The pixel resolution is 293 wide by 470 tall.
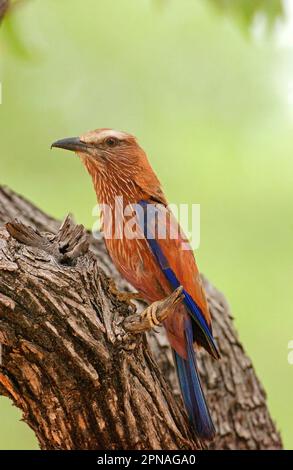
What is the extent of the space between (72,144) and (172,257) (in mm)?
787

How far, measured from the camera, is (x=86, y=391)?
360 centimetres

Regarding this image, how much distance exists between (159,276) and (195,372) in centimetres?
56

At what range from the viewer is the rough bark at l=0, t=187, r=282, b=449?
3.41 metres

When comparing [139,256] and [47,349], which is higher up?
[139,256]

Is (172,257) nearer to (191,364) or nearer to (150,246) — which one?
(150,246)

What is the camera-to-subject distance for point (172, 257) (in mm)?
3938

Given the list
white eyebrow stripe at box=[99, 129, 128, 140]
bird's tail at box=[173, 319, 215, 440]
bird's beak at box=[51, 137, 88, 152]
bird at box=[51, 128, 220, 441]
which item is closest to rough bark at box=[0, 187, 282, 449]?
bird's tail at box=[173, 319, 215, 440]

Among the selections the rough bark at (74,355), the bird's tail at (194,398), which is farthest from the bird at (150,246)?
the rough bark at (74,355)

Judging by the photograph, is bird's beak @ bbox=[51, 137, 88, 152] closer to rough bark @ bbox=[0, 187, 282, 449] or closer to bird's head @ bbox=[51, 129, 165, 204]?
bird's head @ bbox=[51, 129, 165, 204]

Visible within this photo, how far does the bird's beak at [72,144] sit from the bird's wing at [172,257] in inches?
17.8

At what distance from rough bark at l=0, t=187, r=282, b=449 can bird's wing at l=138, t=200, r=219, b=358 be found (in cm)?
30

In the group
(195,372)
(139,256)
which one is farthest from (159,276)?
(195,372)

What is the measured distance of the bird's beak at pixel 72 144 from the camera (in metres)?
3.97

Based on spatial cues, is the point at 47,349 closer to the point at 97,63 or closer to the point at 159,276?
the point at 159,276
